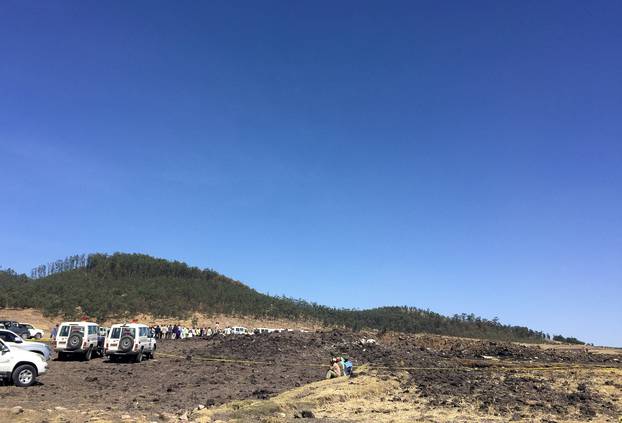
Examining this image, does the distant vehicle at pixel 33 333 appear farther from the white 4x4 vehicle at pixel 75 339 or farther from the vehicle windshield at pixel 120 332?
the vehicle windshield at pixel 120 332

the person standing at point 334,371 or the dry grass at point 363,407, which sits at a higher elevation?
the person standing at point 334,371

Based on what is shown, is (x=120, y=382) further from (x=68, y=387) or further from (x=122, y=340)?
(x=122, y=340)

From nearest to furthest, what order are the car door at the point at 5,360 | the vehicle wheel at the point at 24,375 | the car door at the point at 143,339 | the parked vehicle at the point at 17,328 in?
the car door at the point at 5,360
the vehicle wheel at the point at 24,375
the car door at the point at 143,339
the parked vehicle at the point at 17,328

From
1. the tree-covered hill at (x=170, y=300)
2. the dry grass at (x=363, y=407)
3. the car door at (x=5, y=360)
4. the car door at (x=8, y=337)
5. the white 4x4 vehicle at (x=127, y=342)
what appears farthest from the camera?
the tree-covered hill at (x=170, y=300)

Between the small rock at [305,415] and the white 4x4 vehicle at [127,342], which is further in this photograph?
the white 4x4 vehicle at [127,342]

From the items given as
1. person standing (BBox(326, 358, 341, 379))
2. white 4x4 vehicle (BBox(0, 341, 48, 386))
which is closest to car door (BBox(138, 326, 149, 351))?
white 4x4 vehicle (BBox(0, 341, 48, 386))

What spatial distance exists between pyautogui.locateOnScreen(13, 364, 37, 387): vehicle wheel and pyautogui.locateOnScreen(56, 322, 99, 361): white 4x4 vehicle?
44.8ft

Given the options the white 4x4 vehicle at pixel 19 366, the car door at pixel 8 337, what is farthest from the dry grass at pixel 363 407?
the car door at pixel 8 337

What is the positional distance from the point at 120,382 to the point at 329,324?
261 ft

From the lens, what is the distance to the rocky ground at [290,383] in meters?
16.8

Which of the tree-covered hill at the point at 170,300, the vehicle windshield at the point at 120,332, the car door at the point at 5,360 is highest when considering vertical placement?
the tree-covered hill at the point at 170,300

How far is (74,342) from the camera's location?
3250 cm

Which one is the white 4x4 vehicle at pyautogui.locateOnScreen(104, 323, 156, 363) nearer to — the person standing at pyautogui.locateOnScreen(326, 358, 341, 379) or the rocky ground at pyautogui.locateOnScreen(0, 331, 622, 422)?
the rocky ground at pyautogui.locateOnScreen(0, 331, 622, 422)

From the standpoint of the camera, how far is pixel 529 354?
128 ft
